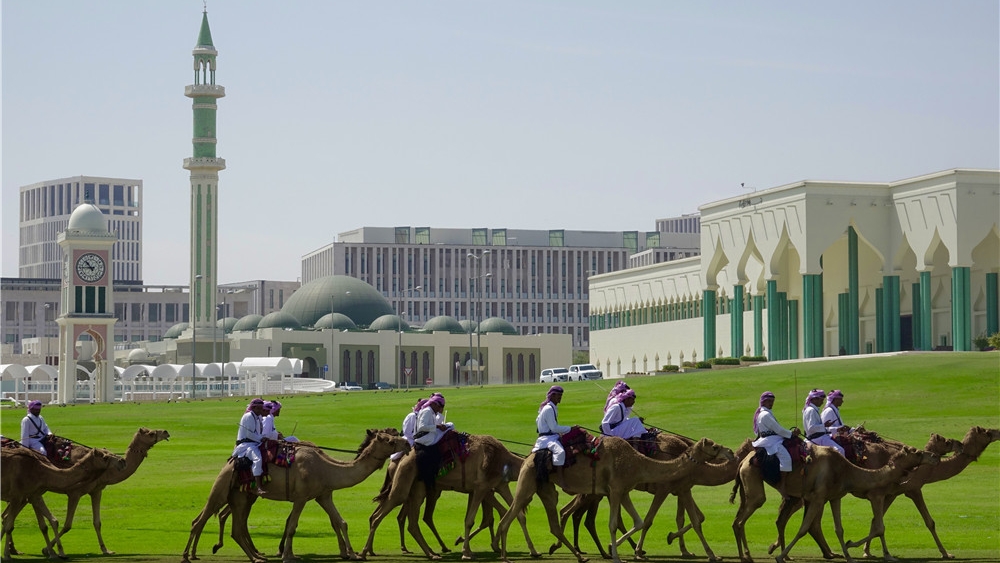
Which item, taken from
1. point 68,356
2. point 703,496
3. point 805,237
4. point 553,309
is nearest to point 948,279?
point 805,237

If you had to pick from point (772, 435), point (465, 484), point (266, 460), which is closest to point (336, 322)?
point (465, 484)

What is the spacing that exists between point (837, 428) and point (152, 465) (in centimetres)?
2272

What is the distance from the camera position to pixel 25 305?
614 ft

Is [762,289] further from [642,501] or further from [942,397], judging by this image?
[642,501]

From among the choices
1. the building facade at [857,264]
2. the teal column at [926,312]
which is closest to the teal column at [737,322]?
the building facade at [857,264]

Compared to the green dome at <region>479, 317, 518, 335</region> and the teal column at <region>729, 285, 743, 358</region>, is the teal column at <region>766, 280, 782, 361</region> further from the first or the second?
the green dome at <region>479, 317, 518, 335</region>

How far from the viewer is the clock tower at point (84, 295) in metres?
101

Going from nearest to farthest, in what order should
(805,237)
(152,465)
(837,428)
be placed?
(837,428), (152,465), (805,237)

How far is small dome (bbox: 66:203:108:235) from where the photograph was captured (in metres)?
102

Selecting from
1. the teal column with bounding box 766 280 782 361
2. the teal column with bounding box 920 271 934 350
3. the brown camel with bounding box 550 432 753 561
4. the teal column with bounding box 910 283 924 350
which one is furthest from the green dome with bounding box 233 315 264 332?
the brown camel with bounding box 550 432 753 561

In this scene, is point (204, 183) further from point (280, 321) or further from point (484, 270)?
point (484, 270)

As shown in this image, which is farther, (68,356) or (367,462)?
(68,356)

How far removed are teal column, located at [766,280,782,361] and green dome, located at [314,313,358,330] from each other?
5324cm

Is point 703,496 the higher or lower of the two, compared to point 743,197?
lower
